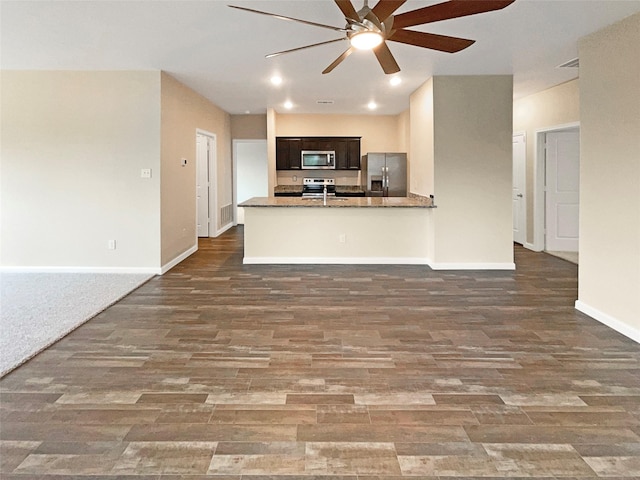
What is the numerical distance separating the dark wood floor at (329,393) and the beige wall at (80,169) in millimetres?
1604

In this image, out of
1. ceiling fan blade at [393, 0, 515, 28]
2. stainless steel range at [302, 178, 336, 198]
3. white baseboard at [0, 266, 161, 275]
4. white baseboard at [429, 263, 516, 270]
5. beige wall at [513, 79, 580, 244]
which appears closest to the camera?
ceiling fan blade at [393, 0, 515, 28]

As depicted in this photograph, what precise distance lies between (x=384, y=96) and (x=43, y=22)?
4.89 metres

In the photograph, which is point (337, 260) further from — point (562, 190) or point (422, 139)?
point (562, 190)

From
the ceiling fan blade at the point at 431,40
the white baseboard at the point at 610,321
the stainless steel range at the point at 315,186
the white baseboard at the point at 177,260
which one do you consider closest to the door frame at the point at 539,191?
the white baseboard at the point at 610,321

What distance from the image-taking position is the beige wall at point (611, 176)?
3.67 metres

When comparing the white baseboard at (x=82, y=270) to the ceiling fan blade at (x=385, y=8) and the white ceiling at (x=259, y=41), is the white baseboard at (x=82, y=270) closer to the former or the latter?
the white ceiling at (x=259, y=41)

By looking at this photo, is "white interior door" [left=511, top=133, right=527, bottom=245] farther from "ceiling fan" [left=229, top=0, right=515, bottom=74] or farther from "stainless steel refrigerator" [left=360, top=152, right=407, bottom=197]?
"ceiling fan" [left=229, top=0, right=515, bottom=74]

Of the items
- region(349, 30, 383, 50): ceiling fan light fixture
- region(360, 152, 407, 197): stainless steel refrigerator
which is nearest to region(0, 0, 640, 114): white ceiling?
region(349, 30, 383, 50): ceiling fan light fixture

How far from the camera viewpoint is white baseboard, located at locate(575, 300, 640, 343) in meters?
3.62

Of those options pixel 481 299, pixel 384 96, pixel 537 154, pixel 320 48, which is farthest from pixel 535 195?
pixel 320 48

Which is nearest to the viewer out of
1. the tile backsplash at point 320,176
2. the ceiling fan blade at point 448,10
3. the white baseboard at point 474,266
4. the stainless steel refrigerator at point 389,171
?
the ceiling fan blade at point 448,10

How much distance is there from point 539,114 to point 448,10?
5.53 metres

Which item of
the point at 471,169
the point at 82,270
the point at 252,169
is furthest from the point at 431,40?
the point at 252,169

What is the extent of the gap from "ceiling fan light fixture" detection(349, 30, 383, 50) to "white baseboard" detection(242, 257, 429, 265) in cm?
395
